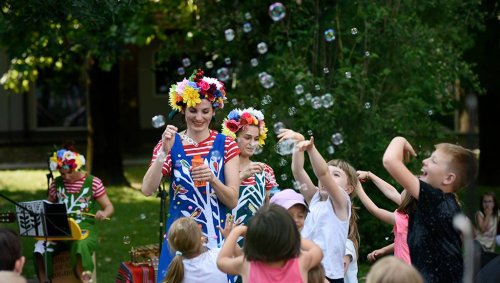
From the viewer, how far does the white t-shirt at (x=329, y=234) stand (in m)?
5.12

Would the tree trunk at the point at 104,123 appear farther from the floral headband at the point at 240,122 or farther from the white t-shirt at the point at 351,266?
the white t-shirt at the point at 351,266

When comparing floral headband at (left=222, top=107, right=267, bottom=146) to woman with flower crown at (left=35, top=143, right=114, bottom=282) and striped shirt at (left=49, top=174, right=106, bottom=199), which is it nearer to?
woman with flower crown at (left=35, top=143, right=114, bottom=282)

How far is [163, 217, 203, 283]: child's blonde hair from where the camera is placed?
480cm

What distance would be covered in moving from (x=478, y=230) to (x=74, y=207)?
4.59 meters

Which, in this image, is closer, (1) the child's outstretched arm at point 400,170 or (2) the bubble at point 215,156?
(1) the child's outstretched arm at point 400,170

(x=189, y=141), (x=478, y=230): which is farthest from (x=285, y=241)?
(x=478, y=230)

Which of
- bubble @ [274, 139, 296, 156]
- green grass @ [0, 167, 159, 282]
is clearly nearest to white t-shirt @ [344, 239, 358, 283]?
bubble @ [274, 139, 296, 156]

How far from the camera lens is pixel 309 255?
4270 millimetres

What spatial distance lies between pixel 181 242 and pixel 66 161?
3575 mm

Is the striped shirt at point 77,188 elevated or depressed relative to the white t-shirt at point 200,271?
depressed

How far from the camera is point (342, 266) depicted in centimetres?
522

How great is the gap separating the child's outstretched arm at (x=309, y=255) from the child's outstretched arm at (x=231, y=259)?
0.28 metres

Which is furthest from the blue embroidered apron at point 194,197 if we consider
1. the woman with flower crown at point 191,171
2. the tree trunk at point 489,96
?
the tree trunk at point 489,96

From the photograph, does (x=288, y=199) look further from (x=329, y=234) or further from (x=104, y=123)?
(x=104, y=123)
